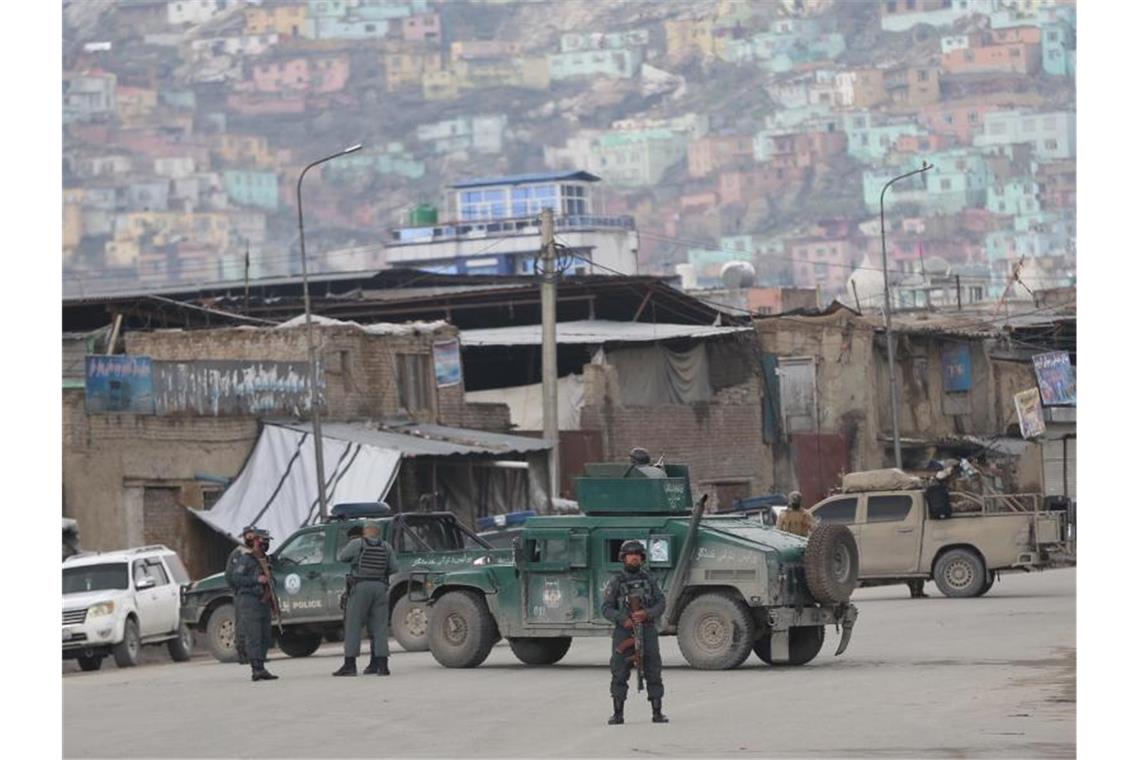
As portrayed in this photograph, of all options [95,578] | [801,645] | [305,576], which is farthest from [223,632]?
[801,645]

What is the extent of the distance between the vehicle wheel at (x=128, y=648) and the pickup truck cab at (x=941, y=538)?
1118cm

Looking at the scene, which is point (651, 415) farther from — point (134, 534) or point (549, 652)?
point (549, 652)

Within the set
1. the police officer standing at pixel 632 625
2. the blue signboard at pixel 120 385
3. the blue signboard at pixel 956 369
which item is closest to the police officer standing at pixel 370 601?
the police officer standing at pixel 632 625

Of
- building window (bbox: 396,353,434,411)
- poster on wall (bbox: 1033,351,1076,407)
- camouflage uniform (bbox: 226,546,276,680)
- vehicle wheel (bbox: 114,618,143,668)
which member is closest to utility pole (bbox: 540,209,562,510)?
building window (bbox: 396,353,434,411)

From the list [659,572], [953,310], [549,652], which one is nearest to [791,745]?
[659,572]

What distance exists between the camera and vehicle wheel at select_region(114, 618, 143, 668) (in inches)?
1171

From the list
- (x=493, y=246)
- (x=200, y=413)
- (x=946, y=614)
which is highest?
(x=493, y=246)

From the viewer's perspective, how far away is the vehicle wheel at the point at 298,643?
2861 centimetres

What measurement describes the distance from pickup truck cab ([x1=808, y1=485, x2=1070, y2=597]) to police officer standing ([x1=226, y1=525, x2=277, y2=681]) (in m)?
13.7

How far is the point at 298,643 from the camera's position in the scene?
28.7 meters

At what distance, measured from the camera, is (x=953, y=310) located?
8675 centimetres

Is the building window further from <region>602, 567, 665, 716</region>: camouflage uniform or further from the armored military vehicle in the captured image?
<region>602, 567, 665, 716</region>: camouflage uniform

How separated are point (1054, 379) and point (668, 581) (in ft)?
137

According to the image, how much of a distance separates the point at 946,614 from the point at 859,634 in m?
3.69
